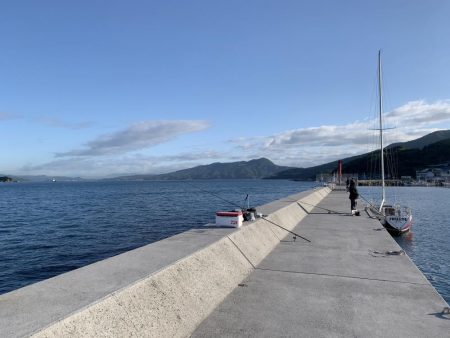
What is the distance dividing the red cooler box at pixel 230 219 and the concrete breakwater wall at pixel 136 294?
2.04 m

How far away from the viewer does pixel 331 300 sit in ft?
21.9

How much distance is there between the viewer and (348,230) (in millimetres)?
15141

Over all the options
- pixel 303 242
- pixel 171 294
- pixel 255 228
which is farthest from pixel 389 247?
pixel 171 294

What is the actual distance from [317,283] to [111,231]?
21.8 meters

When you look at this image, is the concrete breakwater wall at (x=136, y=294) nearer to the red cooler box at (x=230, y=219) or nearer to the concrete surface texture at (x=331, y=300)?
the concrete surface texture at (x=331, y=300)

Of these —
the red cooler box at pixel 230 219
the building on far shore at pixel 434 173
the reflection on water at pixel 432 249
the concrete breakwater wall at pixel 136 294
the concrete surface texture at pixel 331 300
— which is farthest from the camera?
the building on far shore at pixel 434 173

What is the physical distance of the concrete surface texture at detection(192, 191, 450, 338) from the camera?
5453 millimetres

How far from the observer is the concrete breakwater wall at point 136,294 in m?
4.21

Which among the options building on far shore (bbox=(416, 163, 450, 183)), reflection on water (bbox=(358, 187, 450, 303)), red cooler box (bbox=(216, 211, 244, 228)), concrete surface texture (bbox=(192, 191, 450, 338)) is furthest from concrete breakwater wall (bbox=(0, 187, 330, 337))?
building on far shore (bbox=(416, 163, 450, 183))

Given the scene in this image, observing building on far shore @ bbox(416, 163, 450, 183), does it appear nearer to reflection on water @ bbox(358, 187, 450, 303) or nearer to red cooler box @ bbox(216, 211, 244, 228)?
reflection on water @ bbox(358, 187, 450, 303)

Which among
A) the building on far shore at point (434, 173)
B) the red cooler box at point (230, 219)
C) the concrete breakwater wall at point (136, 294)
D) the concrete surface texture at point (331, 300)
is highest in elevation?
the building on far shore at point (434, 173)

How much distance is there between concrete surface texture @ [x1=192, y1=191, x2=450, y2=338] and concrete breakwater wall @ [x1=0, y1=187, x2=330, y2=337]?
14.9 inches

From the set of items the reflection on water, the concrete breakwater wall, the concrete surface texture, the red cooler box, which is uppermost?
the red cooler box

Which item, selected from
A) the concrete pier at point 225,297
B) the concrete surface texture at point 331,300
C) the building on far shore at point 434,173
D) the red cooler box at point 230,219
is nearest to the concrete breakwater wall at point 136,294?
the concrete pier at point 225,297
